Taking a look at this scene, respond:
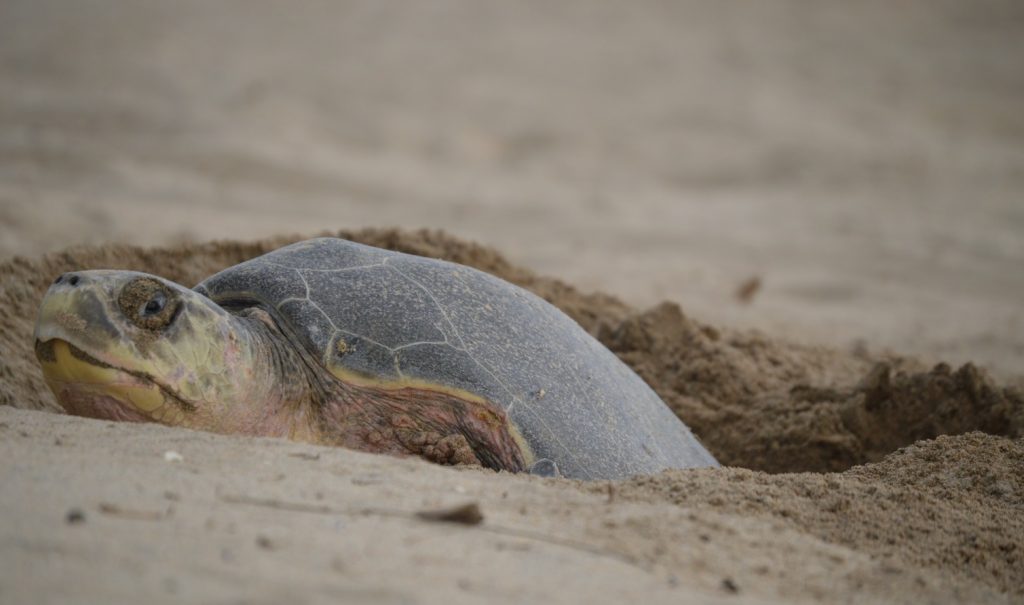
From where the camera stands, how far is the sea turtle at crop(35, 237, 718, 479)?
2420 mm

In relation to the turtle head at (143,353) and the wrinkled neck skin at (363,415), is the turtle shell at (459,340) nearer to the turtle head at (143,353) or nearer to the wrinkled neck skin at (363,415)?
the wrinkled neck skin at (363,415)

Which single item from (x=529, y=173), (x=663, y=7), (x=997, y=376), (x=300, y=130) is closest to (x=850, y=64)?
(x=663, y=7)

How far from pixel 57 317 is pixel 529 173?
28.0 ft

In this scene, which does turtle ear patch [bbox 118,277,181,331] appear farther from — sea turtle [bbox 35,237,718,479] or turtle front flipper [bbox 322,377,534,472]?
turtle front flipper [bbox 322,377,534,472]

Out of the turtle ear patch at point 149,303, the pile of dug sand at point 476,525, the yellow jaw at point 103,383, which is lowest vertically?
the yellow jaw at point 103,383

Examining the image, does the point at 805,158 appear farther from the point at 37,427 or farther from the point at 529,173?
the point at 37,427

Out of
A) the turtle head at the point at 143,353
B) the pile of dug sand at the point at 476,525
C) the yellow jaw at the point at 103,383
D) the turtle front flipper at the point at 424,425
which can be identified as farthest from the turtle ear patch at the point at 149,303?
the turtle front flipper at the point at 424,425

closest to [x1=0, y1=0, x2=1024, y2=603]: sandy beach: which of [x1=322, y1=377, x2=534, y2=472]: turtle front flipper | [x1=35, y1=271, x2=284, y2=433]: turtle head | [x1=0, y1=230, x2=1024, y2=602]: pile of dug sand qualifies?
[x1=0, y1=230, x2=1024, y2=602]: pile of dug sand

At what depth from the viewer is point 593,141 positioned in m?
11.5

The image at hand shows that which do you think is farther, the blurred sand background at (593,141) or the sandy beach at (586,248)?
the blurred sand background at (593,141)

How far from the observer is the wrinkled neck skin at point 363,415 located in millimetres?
2621

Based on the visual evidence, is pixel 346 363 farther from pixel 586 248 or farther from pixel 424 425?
pixel 586 248

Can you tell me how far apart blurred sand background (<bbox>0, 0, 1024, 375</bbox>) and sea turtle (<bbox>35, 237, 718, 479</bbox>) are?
11.3 ft

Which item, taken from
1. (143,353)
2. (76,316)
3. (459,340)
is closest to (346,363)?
(459,340)
